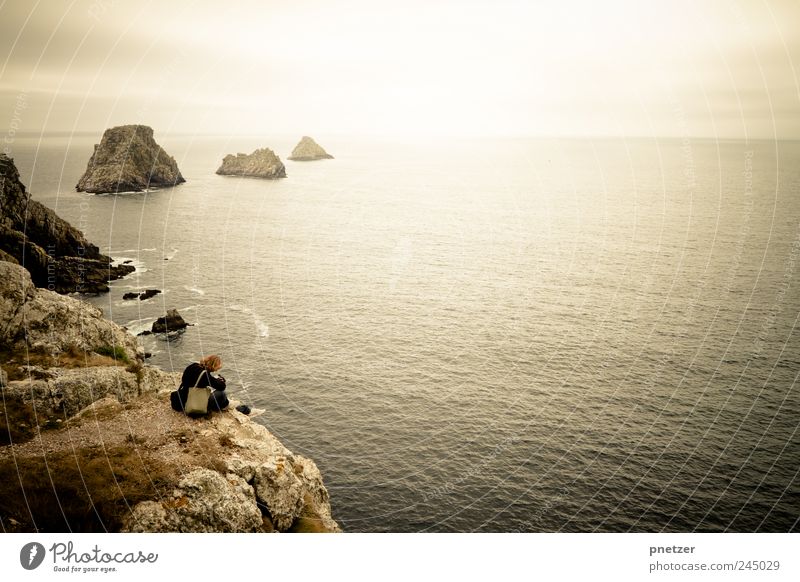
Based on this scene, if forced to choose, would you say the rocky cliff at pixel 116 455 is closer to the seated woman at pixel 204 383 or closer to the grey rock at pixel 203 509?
the grey rock at pixel 203 509

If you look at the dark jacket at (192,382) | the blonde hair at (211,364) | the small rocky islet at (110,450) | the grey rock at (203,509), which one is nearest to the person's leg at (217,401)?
the dark jacket at (192,382)

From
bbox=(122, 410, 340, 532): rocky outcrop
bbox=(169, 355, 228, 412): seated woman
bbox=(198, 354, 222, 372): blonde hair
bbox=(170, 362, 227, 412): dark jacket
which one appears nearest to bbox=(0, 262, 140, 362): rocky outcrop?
bbox=(170, 362, 227, 412): dark jacket

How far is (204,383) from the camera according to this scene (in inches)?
752

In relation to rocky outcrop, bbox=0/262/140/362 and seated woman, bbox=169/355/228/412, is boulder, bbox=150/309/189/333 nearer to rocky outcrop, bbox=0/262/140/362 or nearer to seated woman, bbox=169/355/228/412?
rocky outcrop, bbox=0/262/140/362

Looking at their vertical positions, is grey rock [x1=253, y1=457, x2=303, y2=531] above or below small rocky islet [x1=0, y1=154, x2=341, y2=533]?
below

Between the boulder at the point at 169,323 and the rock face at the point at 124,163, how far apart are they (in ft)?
309

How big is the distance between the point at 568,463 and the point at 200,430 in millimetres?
45152

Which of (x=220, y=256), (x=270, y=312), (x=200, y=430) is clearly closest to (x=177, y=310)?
(x=270, y=312)

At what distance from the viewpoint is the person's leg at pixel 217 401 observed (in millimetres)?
19681

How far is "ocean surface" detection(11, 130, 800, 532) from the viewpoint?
51781 mm

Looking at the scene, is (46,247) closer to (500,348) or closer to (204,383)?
(500,348)

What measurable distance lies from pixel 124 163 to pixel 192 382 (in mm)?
172976

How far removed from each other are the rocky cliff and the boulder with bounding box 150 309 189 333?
55683mm

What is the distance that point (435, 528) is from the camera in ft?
156
